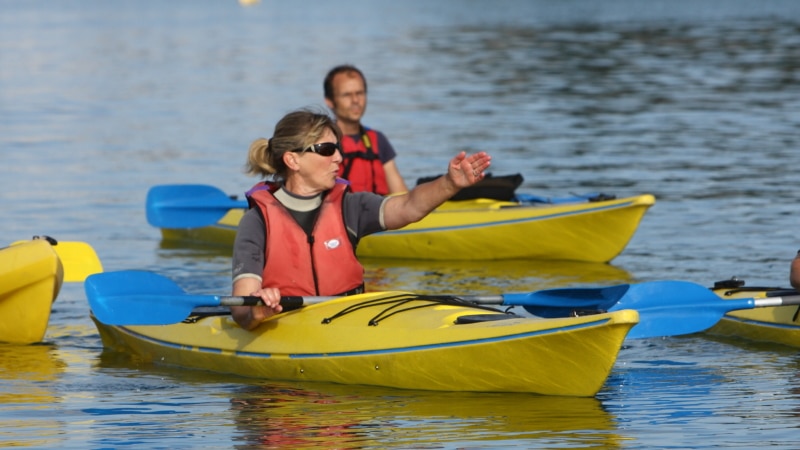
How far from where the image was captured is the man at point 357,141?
1027cm

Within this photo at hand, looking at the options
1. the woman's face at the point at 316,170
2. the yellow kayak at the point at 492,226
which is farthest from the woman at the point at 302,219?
the yellow kayak at the point at 492,226

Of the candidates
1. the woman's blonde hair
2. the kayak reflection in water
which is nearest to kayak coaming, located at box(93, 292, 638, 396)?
the woman's blonde hair

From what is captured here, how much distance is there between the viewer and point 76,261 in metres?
8.80

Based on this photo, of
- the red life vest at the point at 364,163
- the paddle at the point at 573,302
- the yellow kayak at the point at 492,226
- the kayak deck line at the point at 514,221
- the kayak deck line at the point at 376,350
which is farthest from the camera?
the red life vest at the point at 364,163

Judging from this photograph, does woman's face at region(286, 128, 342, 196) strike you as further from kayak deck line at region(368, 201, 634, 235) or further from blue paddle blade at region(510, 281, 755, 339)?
kayak deck line at region(368, 201, 634, 235)

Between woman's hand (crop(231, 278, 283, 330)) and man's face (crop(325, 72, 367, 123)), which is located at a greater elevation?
man's face (crop(325, 72, 367, 123))

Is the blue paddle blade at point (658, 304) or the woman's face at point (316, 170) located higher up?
the woman's face at point (316, 170)

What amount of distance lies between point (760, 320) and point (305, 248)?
262cm

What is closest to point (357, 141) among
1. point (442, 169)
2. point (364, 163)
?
point (364, 163)

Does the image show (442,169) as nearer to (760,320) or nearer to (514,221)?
(514,221)

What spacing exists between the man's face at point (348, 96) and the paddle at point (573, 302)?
135 inches

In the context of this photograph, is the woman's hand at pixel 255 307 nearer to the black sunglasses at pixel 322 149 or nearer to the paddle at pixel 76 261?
the black sunglasses at pixel 322 149

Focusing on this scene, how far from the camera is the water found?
20.7 feet

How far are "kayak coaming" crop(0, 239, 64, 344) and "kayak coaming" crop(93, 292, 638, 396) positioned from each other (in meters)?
0.97
